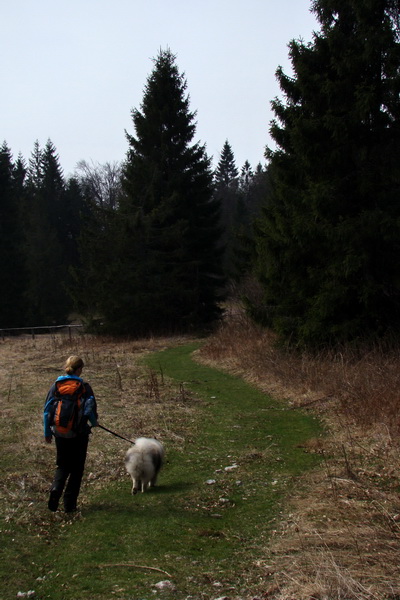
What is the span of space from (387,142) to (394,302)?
4.24 m

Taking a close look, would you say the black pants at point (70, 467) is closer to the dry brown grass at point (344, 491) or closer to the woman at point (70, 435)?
the woman at point (70, 435)

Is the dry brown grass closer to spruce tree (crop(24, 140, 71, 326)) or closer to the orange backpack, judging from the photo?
the orange backpack

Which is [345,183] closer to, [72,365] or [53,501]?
[72,365]

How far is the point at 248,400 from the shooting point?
12188 millimetres

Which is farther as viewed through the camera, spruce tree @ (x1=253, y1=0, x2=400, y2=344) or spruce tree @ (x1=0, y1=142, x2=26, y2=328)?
spruce tree @ (x1=0, y1=142, x2=26, y2=328)

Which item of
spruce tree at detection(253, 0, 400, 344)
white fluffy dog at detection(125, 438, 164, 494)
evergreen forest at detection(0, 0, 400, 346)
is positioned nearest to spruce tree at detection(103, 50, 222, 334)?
evergreen forest at detection(0, 0, 400, 346)

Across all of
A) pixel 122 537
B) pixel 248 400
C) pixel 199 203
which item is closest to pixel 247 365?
pixel 248 400

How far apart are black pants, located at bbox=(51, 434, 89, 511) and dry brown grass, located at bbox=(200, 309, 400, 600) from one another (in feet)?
7.58

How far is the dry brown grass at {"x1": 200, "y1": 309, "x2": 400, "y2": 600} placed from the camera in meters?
4.14

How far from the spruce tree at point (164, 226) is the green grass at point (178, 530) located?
18418 millimetres

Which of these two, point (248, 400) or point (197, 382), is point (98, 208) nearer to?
point (197, 382)

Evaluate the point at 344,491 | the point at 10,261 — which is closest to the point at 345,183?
the point at 344,491

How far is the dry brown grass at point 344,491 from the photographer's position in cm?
414

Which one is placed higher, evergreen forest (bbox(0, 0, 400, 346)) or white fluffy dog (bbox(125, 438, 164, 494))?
evergreen forest (bbox(0, 0, 400, 346))
